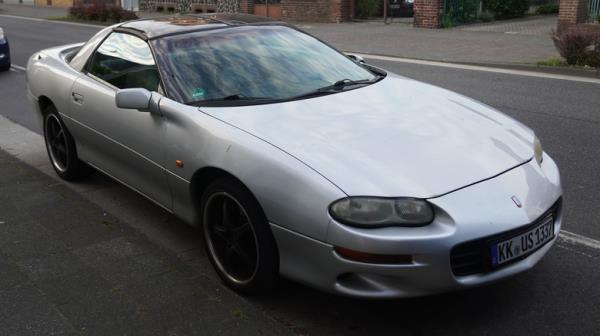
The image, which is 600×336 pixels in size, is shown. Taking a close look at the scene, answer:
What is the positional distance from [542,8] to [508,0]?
8.99 feet

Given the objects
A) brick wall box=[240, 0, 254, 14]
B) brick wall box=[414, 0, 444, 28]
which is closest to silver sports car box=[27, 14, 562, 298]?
brick wall box=[414, 0, 444, 28]

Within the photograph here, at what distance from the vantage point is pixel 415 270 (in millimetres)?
2957

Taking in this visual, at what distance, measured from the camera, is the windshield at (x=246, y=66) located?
412 centimetres

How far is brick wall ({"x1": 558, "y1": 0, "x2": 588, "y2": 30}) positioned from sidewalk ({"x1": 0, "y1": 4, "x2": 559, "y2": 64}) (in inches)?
23.4

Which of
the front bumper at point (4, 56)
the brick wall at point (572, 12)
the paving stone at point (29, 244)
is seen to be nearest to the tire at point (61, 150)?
the paving stone at point (29, 244)

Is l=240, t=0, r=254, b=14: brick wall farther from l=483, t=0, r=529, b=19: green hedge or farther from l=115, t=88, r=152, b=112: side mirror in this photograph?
l=115, t=88, r=152, b=112: side mirror

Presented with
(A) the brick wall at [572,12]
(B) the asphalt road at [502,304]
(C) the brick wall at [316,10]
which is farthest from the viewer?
(C) the brick wall at [316,10]

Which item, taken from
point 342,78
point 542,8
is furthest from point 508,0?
point 342,78

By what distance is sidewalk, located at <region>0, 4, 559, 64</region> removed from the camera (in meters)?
14.0

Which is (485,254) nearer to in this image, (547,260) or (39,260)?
(547,260)

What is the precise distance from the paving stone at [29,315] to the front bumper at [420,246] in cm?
126

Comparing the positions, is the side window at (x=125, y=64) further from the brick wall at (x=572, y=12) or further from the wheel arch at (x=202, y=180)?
the brick wall at (x=572, y=12)

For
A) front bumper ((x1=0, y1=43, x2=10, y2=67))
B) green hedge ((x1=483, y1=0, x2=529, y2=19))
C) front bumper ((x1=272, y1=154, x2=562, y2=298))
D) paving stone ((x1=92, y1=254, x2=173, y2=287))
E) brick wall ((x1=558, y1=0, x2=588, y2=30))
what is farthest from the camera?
green hedge ((x1=483, y1=0, x2=529, y2=19))

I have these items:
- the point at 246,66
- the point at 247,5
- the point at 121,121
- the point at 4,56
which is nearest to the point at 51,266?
the point at 121,121
